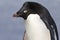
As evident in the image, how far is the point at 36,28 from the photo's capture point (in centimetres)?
4231

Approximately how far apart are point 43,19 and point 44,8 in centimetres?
9

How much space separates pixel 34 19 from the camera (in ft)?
139

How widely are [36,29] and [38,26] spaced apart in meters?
0.04

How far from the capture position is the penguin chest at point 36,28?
42.3m

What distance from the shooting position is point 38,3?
42344mm

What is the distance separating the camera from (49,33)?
→ 42281mm

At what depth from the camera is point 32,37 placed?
4231 cm

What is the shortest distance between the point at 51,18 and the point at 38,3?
155 millimetres

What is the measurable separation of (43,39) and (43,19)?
152mm

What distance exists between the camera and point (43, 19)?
4228 centimetres

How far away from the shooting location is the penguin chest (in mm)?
42281

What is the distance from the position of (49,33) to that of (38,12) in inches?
7.2

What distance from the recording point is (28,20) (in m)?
42.3

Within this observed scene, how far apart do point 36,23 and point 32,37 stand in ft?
0.38
